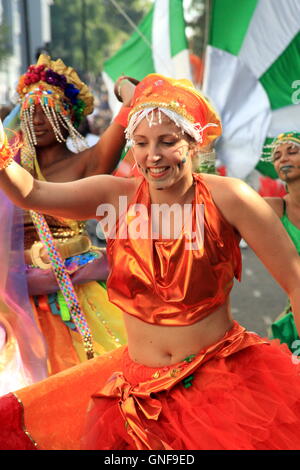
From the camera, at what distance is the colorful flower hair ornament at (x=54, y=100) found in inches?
157

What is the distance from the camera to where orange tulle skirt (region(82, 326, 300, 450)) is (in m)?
2.22

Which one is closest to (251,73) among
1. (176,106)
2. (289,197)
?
(289,197)

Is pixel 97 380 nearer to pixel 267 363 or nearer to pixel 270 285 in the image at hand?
pixel 267 363

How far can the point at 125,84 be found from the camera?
11.3ft

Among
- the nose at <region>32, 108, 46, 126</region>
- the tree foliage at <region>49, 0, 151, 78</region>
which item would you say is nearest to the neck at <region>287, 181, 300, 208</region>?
the nose at <region>32, 108, 46, 126</region>

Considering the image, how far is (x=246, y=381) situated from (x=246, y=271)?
593 cm

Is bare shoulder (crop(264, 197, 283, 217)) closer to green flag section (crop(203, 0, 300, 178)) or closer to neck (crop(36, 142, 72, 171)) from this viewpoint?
neck (crop(36, 142, 72, 171))

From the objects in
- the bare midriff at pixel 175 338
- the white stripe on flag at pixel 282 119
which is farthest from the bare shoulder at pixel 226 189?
the white stripe on flag at pixel 282 119

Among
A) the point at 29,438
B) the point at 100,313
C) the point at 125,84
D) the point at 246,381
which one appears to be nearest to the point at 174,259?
the point at 246,381

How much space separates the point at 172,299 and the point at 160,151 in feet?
1.63

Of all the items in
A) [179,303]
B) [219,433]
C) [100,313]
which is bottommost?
[100,313]

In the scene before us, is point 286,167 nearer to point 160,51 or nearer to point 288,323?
point 288,323

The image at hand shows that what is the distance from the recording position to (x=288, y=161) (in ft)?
13.0

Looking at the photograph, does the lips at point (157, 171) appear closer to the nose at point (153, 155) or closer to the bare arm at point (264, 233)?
the nose at point (153, 155)
